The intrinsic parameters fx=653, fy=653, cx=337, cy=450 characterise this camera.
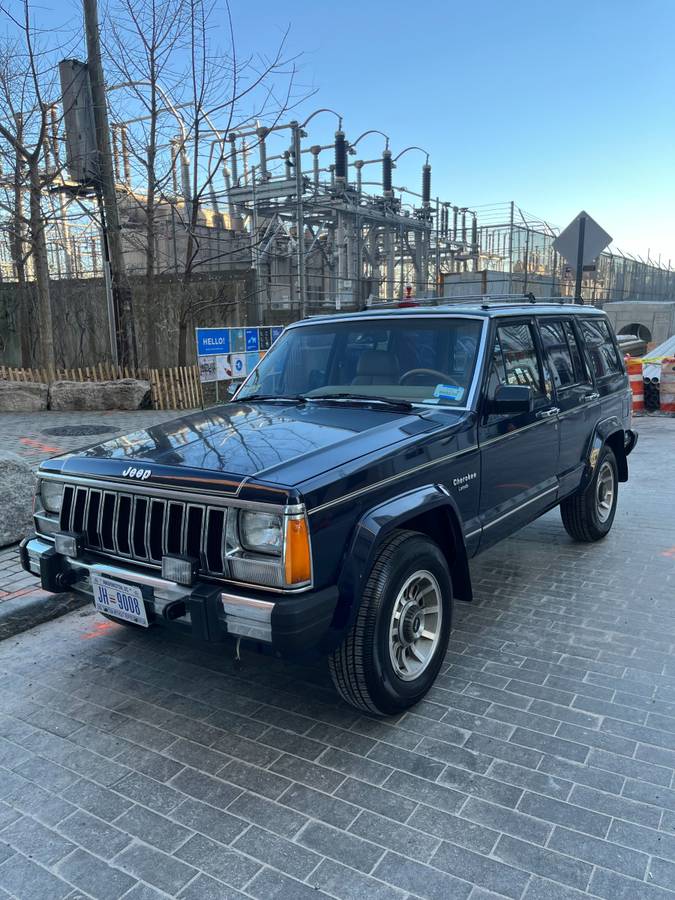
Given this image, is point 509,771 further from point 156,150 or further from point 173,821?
point 156,150

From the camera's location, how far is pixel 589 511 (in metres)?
5.67

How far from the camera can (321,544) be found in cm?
278

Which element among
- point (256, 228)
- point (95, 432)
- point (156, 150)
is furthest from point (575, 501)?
point (256, 228)

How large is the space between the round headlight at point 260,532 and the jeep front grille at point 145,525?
0.09m

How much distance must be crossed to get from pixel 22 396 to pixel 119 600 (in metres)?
11.2

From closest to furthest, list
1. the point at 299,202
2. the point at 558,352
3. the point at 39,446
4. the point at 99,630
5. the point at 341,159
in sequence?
the point at 99,630 < the point at 558,352 < the point at 39,446 < the point at 299,202 < the point at 341,159

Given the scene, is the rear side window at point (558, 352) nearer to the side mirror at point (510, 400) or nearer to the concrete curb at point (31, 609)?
the side mirror at point (510, 400)

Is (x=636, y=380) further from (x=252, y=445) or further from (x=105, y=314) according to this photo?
(x=105, y=314)

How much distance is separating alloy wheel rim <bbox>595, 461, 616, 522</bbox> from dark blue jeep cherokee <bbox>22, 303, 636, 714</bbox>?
106 centimetres

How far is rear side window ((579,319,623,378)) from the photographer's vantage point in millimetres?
5611

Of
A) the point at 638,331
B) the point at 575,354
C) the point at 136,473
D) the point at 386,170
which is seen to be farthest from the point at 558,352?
the point at 638,331

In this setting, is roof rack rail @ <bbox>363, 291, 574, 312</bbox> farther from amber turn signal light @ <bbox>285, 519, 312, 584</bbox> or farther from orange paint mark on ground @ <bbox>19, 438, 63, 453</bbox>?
orange paint mark on ground @ <bbox>19, 438, 63, 453</bbox>

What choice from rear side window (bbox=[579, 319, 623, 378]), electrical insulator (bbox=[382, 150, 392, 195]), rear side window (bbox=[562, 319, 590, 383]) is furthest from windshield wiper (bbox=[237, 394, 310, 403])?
electrical insulator (bbox=[382, 150, 392, 195])

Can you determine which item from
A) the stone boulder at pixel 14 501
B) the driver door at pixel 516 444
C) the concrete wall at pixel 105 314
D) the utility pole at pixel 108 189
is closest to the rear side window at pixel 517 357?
the driver door at pixel 516 444
